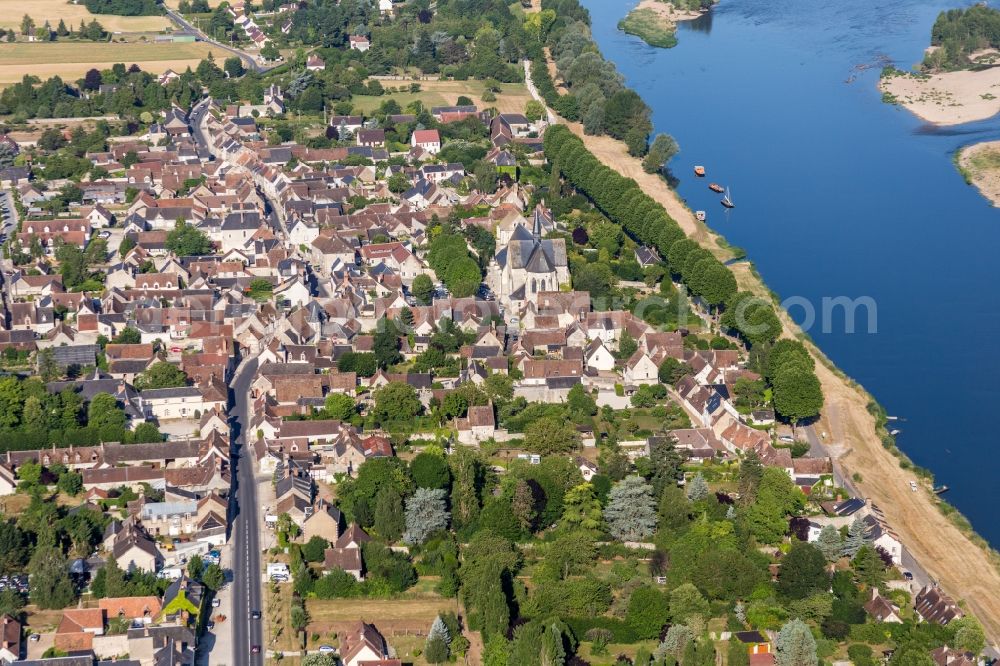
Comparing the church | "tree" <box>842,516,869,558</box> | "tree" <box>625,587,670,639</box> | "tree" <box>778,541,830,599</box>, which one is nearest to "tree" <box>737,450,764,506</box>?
"tree" <box>842,516,869,558</box>

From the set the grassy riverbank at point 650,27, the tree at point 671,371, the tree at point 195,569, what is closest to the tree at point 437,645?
the tree at point 195,569

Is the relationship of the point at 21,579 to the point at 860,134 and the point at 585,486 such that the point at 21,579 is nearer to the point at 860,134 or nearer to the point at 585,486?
the point at 585,486

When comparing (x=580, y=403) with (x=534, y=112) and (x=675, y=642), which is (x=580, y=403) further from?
(x=534, y=112)

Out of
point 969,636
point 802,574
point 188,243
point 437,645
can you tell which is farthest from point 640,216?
point 437,645

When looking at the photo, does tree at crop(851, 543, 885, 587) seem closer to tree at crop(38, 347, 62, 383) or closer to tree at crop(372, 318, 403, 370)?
tree at crop(372, 318, 403, 370)

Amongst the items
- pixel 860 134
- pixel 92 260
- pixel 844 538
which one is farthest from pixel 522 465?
pixel 860 134

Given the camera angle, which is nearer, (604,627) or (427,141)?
(604,627)
